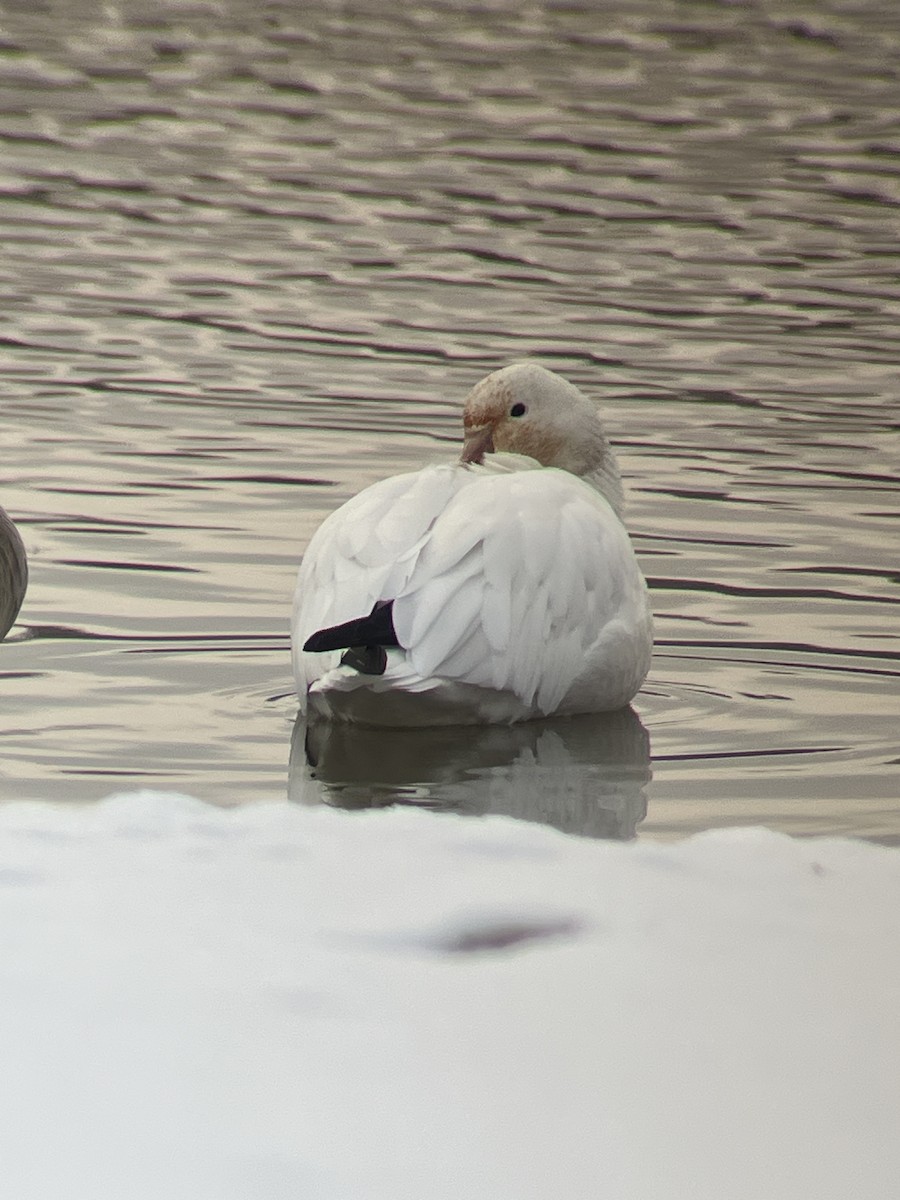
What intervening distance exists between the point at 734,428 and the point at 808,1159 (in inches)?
265

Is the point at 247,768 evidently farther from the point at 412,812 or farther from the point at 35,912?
the point at 35,912

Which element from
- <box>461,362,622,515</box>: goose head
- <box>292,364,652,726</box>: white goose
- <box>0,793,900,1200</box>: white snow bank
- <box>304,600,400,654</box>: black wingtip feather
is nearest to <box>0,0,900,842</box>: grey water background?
<box>292,364,652,726</box>: white goose

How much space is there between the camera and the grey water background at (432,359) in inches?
214

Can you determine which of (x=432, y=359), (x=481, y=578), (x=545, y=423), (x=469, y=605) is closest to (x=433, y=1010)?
(x=469, y=605)

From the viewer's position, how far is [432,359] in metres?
10.6

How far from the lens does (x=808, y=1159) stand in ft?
9.48

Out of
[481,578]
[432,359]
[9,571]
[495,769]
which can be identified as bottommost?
[432,359]

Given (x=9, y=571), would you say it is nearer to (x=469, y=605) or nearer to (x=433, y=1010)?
(x=469, y=605)

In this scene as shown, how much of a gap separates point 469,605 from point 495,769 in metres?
0.39

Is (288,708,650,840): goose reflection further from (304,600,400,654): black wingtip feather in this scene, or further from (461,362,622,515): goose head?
(461,362,622,515): goose head

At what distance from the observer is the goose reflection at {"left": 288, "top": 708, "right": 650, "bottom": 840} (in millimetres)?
4902

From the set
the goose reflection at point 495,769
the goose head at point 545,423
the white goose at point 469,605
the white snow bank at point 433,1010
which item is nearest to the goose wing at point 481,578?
the white goose at point 469,605

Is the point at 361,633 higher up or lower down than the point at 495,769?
higher up

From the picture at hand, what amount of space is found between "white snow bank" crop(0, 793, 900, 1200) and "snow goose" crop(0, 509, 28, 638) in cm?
148
